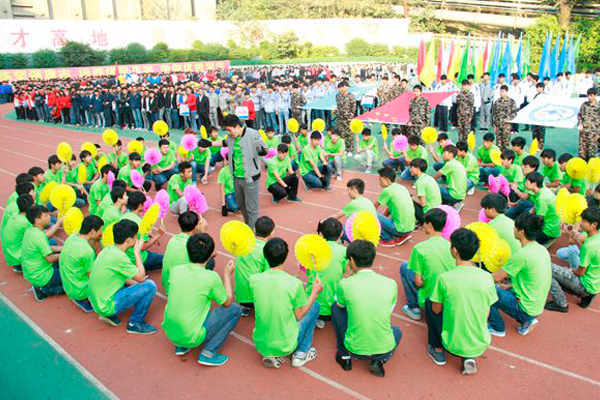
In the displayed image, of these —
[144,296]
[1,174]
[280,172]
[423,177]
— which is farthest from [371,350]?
[1,174]

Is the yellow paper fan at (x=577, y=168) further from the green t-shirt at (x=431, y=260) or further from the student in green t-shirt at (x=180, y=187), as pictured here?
the student in green t-shirt at (x=180, y=187)

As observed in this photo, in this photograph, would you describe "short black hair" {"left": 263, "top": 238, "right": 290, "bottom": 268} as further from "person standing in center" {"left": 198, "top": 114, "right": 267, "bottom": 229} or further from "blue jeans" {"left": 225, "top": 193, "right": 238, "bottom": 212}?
"blue jeans" {"left": 225, "top": 193, "right": 238, "bottom": 212}

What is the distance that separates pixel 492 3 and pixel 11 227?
5890cm

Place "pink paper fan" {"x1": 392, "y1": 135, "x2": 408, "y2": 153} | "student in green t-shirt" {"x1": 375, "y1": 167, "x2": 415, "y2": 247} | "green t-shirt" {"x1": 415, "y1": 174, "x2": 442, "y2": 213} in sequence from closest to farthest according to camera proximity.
→ "student in green t-shirt" {"x1": 375, "y1": 167, "x2": 415, "y2": 247} < "green t-shirt" {"x1": 415, "y1": 174, "x2": 442, "y2": 213} < "pink paper fan" {"x1": 392, "y1": 135, "x2": 408, "y2": 153}

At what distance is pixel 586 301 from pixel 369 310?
120 inches

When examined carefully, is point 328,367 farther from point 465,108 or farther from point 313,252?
point 465,108

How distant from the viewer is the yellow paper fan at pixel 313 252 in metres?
4.29

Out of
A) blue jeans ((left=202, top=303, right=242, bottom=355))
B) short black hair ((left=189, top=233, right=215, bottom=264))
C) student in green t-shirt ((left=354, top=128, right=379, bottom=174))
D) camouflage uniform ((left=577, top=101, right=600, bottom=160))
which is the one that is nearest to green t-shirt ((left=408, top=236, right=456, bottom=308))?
blue jeans ((left=202, top=303, right=242, bottom=355))

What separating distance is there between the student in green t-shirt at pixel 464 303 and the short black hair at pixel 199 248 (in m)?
2.15

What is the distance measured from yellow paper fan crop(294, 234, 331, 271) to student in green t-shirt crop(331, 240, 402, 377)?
0.76 feet

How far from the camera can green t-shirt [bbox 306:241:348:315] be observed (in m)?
4.91

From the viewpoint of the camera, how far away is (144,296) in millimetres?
5188

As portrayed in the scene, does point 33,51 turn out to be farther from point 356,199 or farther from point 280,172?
point 356,199

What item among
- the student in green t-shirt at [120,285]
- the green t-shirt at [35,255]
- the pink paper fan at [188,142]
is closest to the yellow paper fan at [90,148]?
the pink paper fan at [188,142]
